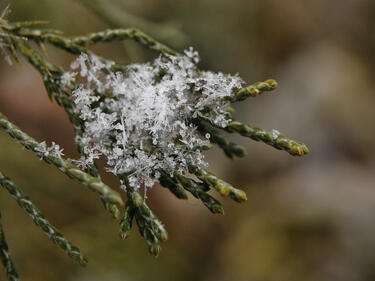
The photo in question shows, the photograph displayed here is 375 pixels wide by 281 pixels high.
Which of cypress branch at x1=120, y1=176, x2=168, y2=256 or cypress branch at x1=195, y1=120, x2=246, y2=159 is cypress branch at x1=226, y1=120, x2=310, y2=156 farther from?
cypress branch at x1=120, y1=176, x2=168, y2=256

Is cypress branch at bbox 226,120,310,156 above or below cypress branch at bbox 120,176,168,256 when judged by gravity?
above

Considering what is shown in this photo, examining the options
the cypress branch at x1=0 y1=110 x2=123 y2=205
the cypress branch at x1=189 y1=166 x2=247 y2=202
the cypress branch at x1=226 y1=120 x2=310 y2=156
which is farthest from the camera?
the cypress branch at x1=226 y1=120 x2=310 y2=156

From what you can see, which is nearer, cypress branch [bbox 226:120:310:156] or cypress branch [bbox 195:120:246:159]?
cypress branch [bbox 226:120:310:156]

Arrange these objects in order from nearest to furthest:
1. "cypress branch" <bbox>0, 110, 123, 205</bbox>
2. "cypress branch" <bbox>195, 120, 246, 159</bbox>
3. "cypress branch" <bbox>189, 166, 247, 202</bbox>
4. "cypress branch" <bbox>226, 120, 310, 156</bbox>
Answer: "cypress branch" <bbox>0, 110, 123, 205</bbox>
"cypress branch" <bbox>189, 166, 247, 202</bbox>
"cypress branch" <bbox>226, 120, 310, 156</bbox>
"cypress branch" <bbox>195, 120, 246, 159</bbox>

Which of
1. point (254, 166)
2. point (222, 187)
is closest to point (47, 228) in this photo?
point (222, 187)

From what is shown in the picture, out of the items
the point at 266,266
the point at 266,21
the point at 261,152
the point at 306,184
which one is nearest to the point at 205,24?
the point at 266,21

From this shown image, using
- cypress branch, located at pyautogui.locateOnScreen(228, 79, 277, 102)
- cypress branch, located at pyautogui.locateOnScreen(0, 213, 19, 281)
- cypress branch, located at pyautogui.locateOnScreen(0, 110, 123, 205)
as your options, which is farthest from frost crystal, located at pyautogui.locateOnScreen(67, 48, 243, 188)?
cypress branch, located at pyautogui.locateOnScreen(0, 213, 19, 281)

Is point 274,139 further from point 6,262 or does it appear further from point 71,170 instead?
point 6,262
